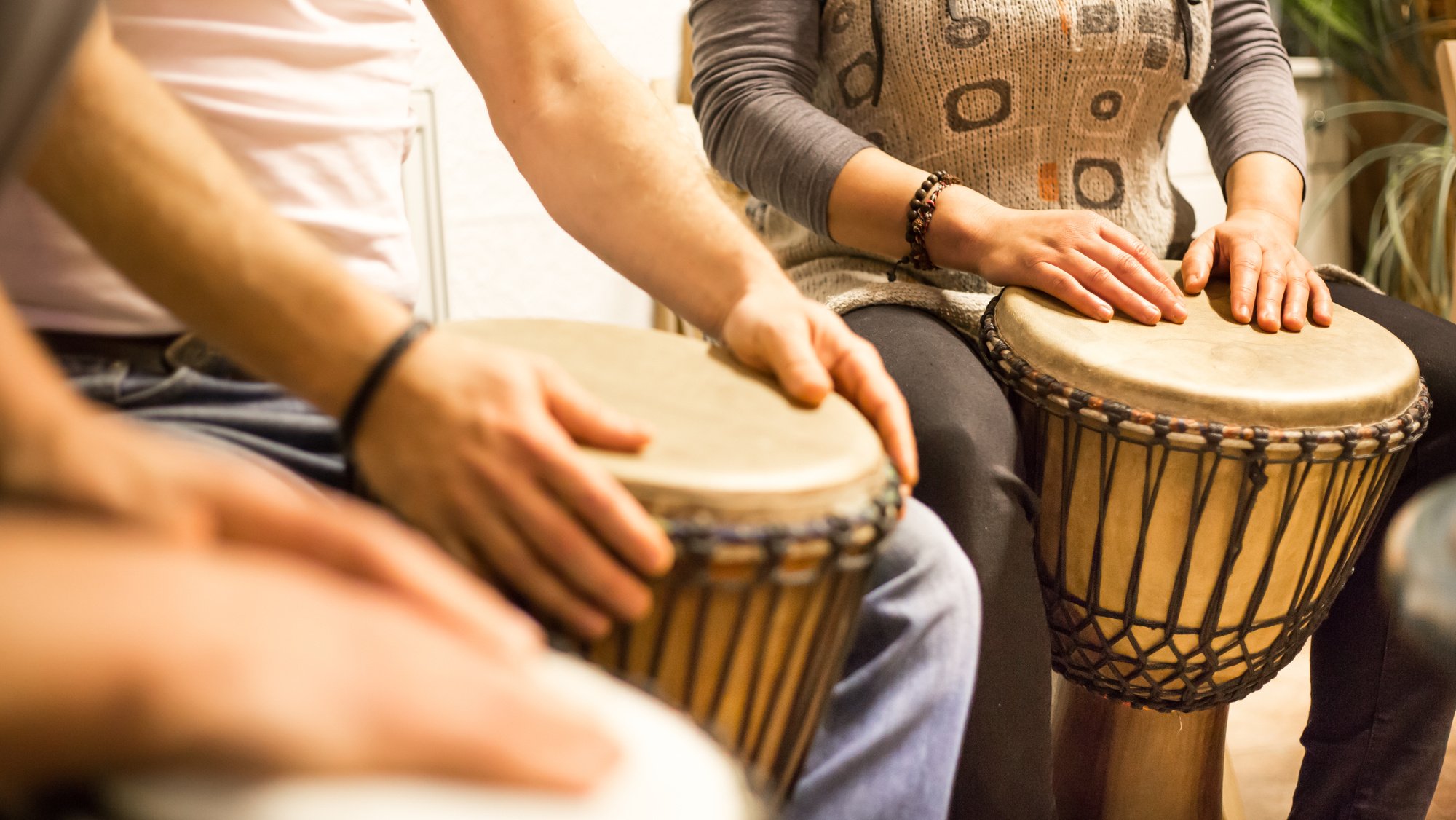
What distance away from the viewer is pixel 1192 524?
38.8 inches

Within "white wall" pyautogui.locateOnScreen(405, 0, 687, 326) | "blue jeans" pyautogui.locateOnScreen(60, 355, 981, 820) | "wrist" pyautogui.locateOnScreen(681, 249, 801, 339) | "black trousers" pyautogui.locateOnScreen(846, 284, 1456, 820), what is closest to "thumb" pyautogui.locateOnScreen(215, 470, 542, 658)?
"blue jeans" pyautogui.locateOnScreen(60, 355, 981, 820)

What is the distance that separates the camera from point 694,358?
77 cm

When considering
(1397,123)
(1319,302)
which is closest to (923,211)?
(1319,302)

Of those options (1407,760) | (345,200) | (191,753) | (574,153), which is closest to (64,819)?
(191,753)

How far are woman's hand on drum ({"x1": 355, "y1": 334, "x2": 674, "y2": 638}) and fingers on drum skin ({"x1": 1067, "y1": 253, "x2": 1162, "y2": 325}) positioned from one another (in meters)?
0.63

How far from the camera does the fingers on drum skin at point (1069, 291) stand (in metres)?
1.03

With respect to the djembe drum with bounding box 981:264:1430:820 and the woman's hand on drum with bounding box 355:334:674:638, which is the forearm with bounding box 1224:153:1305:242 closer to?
the djembe drum with bounding box 981:264:1430:820

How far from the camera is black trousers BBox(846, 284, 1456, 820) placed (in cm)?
98

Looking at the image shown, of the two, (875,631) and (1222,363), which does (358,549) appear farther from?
(1222,363)

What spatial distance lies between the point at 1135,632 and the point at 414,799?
0.87m

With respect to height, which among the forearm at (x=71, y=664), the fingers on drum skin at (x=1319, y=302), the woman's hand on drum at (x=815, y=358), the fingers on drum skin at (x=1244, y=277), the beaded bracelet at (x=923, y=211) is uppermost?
the forearm at (x=71, y=664)

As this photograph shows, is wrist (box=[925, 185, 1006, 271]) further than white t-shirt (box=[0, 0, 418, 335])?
Yes

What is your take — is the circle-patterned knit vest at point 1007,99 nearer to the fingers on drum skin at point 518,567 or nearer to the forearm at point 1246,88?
the forearm at point 1246,88

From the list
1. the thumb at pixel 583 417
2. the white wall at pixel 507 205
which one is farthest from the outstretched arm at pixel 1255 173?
the white wall at pixel 507 205
